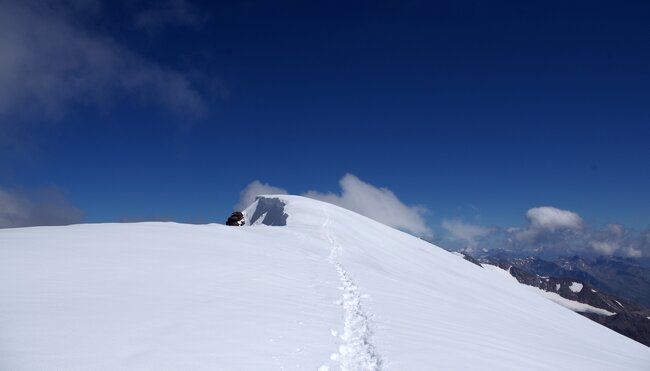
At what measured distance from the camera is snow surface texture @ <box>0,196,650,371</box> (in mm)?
6730

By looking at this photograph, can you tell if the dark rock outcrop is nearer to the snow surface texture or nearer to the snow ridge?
the snow surface texture

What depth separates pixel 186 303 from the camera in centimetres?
932

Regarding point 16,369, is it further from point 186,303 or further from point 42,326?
point 186,303

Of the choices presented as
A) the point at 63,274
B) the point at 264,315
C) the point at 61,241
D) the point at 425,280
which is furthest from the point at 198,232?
the point at 425,280

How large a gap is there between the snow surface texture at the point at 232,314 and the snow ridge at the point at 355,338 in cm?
4

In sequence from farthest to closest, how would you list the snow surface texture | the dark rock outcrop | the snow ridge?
the dark rock outcrop, the snow ridge, the snow surface texture

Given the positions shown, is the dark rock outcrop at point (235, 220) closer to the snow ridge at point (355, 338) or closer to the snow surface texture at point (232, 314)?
the snow surface texture at point (232, 314)

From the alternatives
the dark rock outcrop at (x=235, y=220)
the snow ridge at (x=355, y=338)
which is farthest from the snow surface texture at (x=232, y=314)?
the dark rock outcrop at (x=235, y=220)

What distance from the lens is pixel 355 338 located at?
29.5ft

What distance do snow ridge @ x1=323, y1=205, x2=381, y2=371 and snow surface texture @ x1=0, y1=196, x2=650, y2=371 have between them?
0.04 metres

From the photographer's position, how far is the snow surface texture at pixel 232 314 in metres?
6.73

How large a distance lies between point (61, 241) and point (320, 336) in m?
10.4

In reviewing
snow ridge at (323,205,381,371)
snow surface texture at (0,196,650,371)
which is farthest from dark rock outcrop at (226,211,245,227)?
snow ridge at (323,205,381,371)

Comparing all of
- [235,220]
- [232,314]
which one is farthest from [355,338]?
[235,220]
